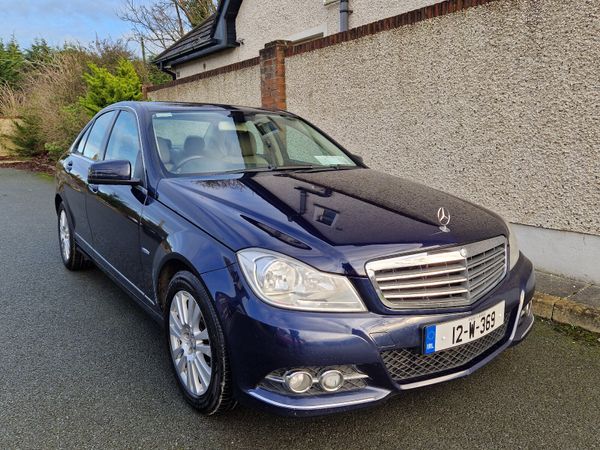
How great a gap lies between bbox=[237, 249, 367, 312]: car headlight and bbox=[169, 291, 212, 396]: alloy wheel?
0.47 metres

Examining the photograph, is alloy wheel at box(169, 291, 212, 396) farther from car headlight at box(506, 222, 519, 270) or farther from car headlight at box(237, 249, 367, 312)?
car headlight at box(506, 222, 519, 270)

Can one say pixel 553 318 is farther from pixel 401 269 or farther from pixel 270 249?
pixel 270 249

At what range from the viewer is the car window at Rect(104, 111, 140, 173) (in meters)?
3.35

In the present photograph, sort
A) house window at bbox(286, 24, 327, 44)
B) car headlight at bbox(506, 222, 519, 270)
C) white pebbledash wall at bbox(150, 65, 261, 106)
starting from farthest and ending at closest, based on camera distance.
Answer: house window at bbox(286, 24, 327, 44), white pebbledash wall at bbox(150, 65, 261, 106), car headlight at bbox(506, 222, 519, 270)

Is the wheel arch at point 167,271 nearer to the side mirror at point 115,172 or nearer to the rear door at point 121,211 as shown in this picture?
the rear door at point 121,211

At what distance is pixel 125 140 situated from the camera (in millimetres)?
3592

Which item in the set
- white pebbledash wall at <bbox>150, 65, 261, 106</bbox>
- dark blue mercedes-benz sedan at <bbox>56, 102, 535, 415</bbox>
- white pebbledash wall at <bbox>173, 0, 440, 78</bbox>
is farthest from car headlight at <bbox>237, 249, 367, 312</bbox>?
white pebbledash wall at <bbox>150, 65, 261, 106</bbox>

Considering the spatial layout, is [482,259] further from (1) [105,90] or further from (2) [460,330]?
(1) [105,90]

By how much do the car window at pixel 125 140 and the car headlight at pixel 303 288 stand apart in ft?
5.20

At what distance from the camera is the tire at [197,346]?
2215 mm

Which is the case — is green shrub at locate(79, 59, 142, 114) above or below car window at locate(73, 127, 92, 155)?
above

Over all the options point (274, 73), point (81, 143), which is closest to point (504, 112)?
point (274, 73)

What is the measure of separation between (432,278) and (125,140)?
8.21 ft

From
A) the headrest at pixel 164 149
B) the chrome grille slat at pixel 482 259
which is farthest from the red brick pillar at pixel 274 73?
the chrome grille slat at pixel 482 259
